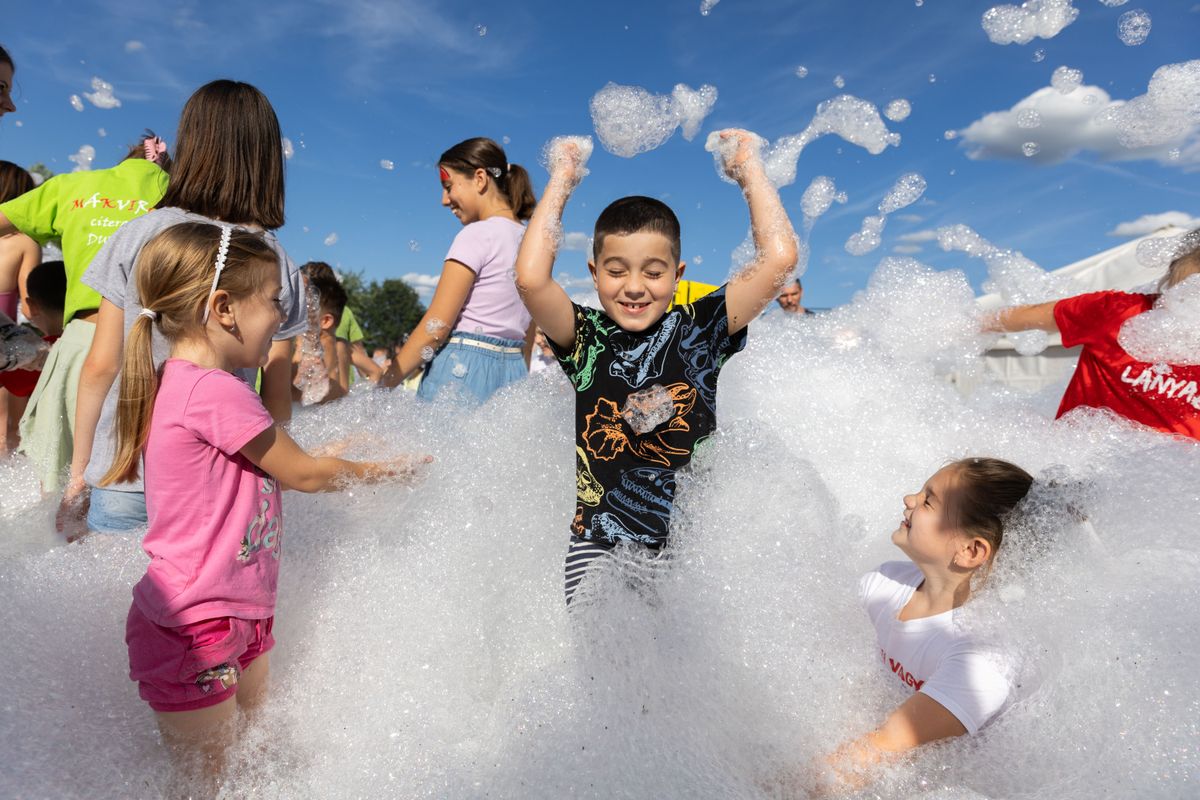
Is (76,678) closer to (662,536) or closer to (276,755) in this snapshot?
(276,755)

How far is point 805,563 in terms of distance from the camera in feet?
6.36

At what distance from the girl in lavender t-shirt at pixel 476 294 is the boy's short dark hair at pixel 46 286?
1473 mm

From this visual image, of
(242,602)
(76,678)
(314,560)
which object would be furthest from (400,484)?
(76,678)

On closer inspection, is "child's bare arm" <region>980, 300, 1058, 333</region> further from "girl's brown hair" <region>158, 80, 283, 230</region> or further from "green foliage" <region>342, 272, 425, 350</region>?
"green foliage" <region>342, 272, 425, 350</region>

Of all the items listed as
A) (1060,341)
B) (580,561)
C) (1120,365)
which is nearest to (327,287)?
(580,561)

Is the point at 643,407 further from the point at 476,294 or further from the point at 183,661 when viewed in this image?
the point at 183,661

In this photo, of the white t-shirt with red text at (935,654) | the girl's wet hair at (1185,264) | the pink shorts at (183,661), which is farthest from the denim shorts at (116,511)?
the girl's wet hair at (1185,264)

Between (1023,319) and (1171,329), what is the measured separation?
43 cm

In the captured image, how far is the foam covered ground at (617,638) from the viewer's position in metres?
1.51

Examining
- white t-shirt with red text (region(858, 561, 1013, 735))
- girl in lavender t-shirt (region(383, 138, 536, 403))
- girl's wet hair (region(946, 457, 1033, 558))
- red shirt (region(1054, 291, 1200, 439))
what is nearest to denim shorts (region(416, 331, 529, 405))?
girl in lavender t-shirt (region(383, 138, 536, 403))

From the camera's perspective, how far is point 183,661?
4.65 ft

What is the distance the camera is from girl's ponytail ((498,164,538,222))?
2.53m

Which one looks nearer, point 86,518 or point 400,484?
point 86,518

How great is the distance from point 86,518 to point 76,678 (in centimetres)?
40
